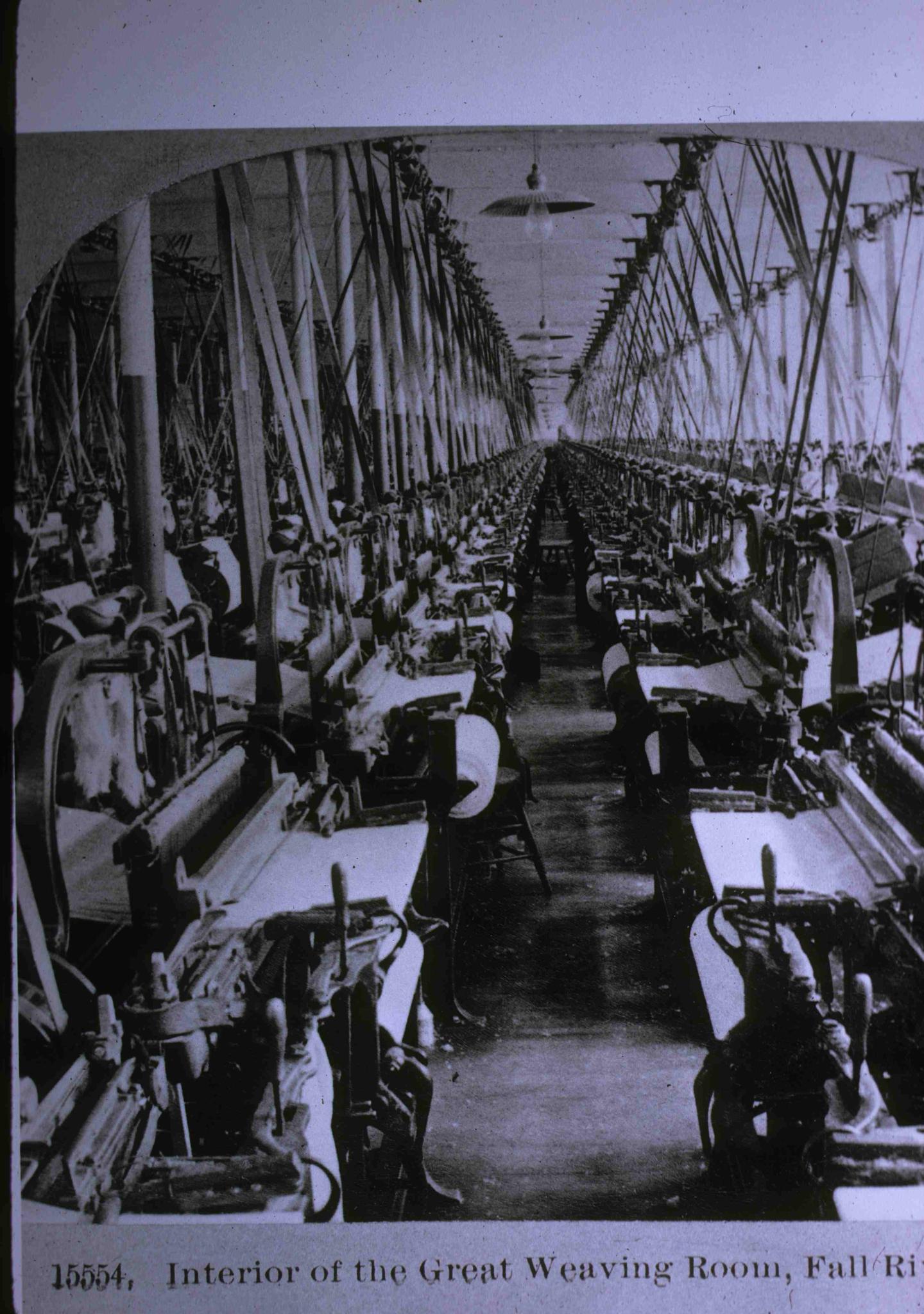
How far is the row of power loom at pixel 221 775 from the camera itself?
2.14 m

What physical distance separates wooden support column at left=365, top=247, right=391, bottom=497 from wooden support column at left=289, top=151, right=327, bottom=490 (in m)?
0.49

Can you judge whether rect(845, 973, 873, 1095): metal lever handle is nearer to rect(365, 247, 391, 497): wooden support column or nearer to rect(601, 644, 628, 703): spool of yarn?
rect(601, 644, 628, 703): spool of yarn

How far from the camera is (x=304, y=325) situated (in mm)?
2873

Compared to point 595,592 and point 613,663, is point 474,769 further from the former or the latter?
point 595,592

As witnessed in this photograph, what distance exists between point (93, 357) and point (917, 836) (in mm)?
1943

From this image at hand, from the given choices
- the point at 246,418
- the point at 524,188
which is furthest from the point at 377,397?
the point at 524,188

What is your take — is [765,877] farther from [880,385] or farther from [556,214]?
[556,214]

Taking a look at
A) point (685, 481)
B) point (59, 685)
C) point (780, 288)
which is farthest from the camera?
point (685, 481)

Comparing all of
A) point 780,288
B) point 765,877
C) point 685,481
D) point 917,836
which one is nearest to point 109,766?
point 765,877

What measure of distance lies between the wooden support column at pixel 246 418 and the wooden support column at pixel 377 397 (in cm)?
78

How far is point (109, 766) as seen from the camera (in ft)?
7.16

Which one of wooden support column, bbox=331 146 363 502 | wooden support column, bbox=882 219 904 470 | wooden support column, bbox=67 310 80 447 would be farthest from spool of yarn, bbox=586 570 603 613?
wooden support column, bbox=67 310 80 447

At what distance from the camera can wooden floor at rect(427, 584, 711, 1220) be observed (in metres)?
2.25

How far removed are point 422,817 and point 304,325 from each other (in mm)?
1307
